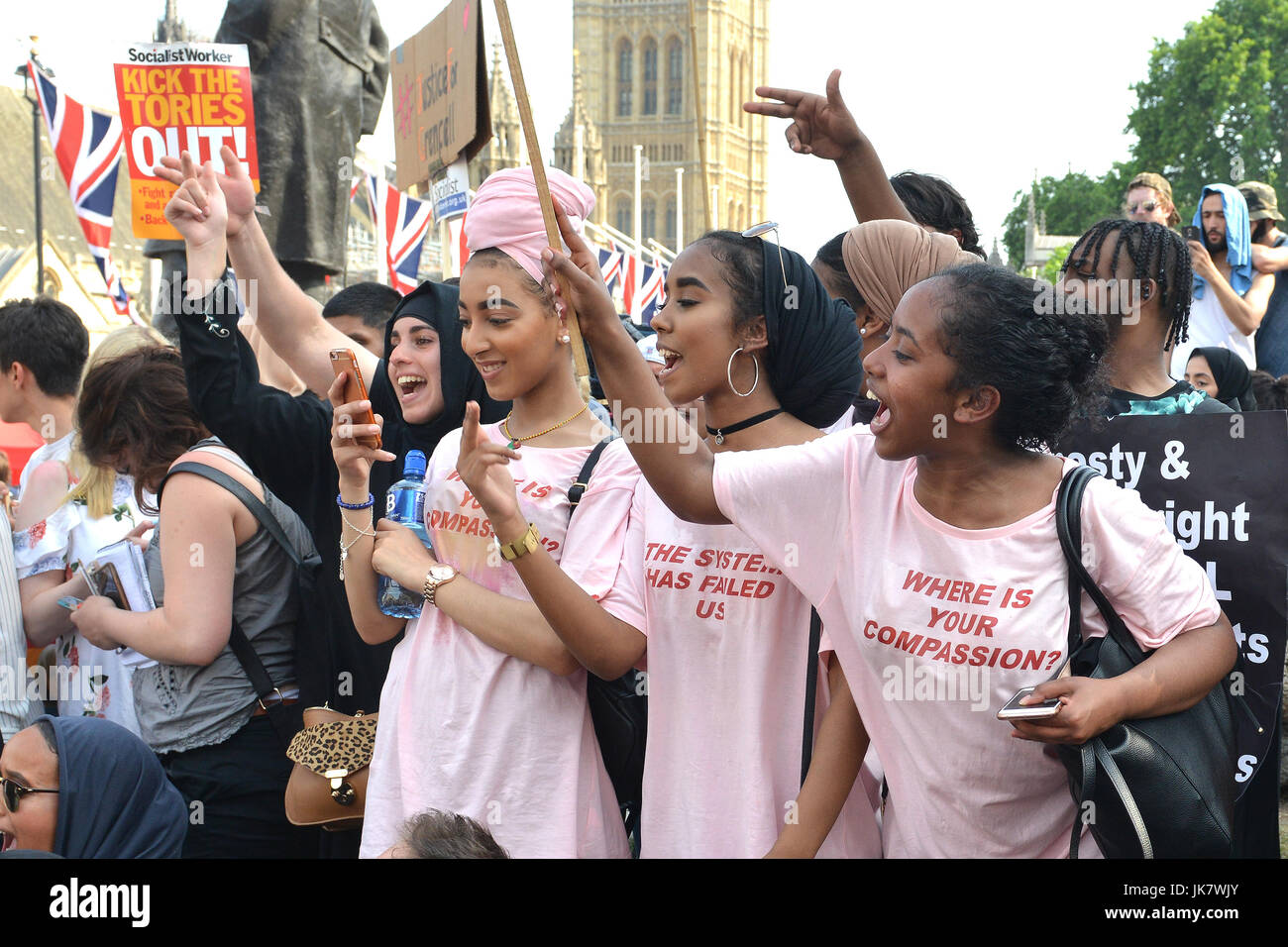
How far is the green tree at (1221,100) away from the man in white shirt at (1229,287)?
44128mm

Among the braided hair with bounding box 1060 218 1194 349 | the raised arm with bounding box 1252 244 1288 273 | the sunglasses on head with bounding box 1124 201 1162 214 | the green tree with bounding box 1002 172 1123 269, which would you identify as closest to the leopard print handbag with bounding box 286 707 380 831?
the braided hair with bounding box 1060 218 1194 349

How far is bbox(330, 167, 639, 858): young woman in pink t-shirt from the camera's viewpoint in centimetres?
288

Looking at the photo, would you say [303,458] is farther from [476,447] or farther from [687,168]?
[687,168]

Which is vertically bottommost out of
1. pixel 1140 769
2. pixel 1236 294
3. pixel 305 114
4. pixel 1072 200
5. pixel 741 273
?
pixel 1140 769

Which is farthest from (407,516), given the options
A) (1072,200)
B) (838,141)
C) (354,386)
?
(1072,200)

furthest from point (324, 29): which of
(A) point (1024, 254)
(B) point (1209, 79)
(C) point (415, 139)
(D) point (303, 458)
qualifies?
(A) point (1024, 254)

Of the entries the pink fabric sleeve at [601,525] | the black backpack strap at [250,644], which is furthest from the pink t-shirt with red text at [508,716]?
the black backpack strap at [250,644]

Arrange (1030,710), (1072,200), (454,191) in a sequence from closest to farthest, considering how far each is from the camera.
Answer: (1030,710)
(454,191)
(1072,200)

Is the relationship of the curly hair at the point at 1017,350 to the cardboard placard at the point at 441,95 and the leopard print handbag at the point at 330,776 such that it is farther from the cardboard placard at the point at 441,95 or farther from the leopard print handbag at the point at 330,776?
the cardboard placard at the point at 441,95

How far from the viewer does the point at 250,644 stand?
11.4 ft

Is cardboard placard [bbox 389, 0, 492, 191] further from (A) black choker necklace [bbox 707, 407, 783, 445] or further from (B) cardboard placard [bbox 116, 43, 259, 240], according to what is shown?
(A) black choker necklace [bbox 707, 407, 783, 445]

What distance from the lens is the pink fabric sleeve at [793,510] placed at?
2.62m

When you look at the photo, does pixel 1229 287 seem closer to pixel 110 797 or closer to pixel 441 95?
pixel 441 95

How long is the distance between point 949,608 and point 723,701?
22.2 inches
